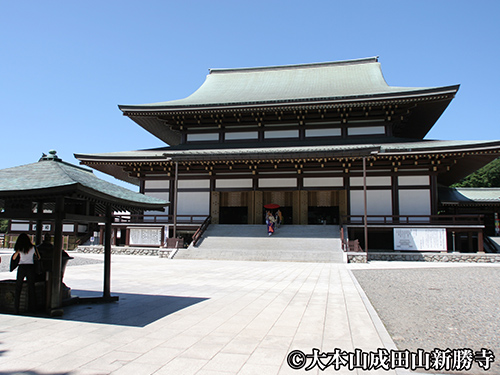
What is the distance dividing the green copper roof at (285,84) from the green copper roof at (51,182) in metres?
16.7

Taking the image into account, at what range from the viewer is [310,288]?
9.38 meters

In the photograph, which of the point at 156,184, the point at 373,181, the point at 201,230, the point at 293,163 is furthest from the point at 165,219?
the point at 373,181

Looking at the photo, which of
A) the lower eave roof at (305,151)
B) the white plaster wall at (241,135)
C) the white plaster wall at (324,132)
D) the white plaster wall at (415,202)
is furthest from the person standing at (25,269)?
the white plaster wall at (324,132)

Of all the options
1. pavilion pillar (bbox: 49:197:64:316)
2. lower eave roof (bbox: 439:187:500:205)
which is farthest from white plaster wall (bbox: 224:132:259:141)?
pavilion pillar (bbox: 49:197:64:316)

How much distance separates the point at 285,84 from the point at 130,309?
24.1 meters

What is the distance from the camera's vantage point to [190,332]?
5090mm

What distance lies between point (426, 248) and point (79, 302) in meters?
17.2

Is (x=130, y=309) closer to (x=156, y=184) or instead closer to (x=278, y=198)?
(x=156, y=184)

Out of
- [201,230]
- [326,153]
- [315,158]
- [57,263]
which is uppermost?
[326,153]

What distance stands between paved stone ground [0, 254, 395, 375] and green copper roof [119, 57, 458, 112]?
16339mm

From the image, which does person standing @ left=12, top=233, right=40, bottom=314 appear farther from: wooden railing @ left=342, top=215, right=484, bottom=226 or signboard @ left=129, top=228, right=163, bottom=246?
wooden railing @ left=342, top=215, right=484, bottom=226

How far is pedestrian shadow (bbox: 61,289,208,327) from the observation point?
578 cm

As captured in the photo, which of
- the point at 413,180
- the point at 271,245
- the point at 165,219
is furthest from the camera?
the point at 165,219

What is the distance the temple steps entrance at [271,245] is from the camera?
58.6ft
